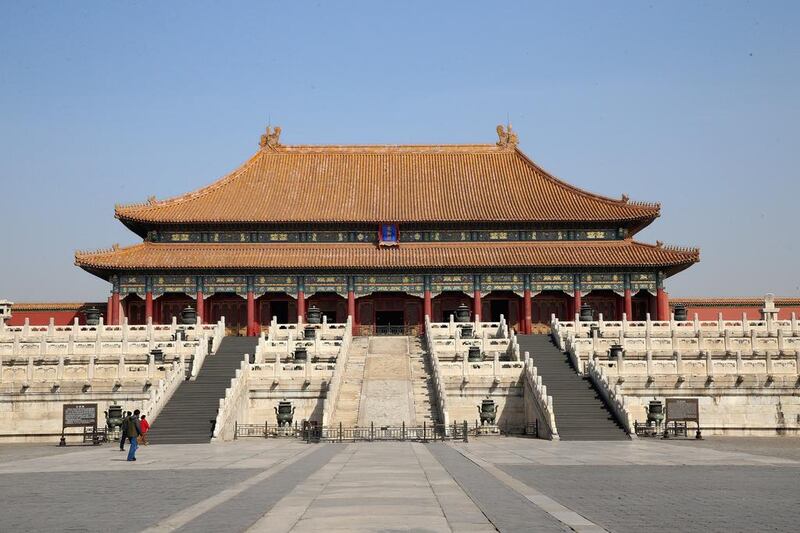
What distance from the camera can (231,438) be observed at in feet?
103

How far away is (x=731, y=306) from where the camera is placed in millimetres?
57844

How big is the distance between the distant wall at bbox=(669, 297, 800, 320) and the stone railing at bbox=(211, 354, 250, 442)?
1352 inches

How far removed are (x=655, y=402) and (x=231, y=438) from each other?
15105 mm

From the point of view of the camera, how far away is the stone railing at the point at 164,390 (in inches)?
1220

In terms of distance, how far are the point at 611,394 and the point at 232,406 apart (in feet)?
45.0

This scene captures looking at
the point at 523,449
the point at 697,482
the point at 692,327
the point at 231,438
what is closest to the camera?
the point at 697,482

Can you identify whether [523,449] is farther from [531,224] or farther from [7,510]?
[531,224]

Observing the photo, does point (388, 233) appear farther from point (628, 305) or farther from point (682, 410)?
point (682, 410)

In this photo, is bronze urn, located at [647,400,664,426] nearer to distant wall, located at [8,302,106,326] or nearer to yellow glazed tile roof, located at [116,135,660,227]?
yellow glazed tile roof, located at [116,135,660,227]

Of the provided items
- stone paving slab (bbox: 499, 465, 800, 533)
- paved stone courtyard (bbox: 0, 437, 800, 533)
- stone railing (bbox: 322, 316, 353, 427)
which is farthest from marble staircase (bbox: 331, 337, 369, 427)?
stone paving slab (bbox: 499, 465, 800, 533)

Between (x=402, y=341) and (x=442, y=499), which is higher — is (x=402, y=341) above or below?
above

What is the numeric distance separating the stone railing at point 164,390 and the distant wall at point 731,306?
117 ft

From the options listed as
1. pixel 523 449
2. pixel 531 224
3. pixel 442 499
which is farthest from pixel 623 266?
pixel 442 499

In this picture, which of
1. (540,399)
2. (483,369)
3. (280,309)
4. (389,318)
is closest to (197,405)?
(483,369)
